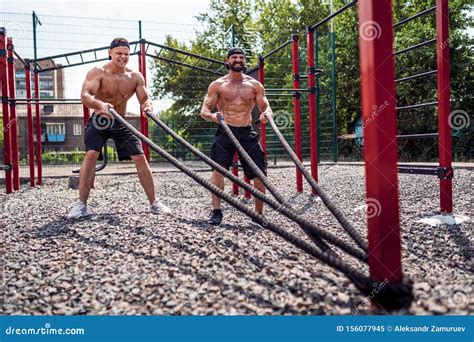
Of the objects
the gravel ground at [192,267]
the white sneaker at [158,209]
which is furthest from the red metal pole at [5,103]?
the white sneaker at [158,209]

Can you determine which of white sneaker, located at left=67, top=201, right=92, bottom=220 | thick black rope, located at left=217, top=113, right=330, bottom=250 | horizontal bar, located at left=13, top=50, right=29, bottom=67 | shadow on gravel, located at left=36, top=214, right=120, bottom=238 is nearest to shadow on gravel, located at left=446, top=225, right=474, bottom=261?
thick black rope, located at left=217, top=113, right=330, bottom=250

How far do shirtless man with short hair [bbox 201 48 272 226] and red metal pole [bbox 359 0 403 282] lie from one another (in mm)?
2262

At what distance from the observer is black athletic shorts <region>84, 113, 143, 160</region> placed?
4129mm

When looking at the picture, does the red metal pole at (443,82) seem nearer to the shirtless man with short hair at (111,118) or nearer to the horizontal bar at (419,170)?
the horizontal bar at (419,170)

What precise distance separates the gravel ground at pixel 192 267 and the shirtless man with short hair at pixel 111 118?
0.29 meters

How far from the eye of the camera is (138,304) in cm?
198

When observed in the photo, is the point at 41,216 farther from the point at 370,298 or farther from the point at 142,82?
the point at 370,298

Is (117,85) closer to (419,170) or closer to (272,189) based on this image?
(272,189)

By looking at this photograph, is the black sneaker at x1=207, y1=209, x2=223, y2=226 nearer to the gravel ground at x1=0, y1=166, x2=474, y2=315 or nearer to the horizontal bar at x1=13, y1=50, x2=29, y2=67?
the gravel ground at x1=0, y1=166, x2=474, y2=315

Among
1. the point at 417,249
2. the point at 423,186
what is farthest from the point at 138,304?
the point at 423,186

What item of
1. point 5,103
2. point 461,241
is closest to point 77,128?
point 5,103

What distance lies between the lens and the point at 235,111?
13.9ft

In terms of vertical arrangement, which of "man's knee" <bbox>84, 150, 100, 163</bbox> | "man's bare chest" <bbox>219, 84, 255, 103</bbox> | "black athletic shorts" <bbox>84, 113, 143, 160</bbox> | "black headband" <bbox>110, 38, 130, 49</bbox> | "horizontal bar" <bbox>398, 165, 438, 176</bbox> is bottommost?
"horizontal bar" <bbox>398, 165, 438, 176</bbox>

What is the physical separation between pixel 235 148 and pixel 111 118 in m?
1.28
